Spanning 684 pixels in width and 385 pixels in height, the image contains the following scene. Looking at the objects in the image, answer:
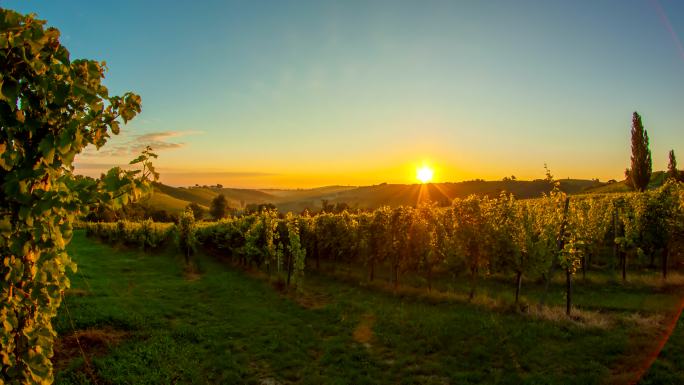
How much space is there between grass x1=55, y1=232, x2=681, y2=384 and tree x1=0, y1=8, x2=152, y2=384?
15.6 ft

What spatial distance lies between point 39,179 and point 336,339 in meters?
13.8

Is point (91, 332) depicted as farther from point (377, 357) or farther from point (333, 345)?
point (377, 357)

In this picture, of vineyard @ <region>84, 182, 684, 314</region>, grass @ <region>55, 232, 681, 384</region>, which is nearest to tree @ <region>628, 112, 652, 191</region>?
vineyard @ <region>84, 182, 684, 314</region>

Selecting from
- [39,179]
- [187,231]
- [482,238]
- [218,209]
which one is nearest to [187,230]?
[187,231]

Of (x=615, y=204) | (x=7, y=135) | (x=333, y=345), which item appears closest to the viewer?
(x=7, y=135)

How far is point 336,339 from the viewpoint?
15672 millimetres

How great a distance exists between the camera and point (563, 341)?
13742 millimetres

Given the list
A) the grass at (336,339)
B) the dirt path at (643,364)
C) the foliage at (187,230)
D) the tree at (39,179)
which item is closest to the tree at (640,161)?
the grass at (336,339)

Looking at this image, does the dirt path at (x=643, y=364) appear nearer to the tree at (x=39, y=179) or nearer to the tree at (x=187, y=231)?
the tree at (x=39, y=179)

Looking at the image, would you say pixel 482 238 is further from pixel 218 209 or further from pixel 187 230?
pixel 218 209

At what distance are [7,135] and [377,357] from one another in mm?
12884

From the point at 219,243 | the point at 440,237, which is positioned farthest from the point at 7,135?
the point at 219,243

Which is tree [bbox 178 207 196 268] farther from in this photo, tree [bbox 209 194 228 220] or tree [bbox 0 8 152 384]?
tree [bbox 209 194 228 220]

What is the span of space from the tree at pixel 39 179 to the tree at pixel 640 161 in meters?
90.6
